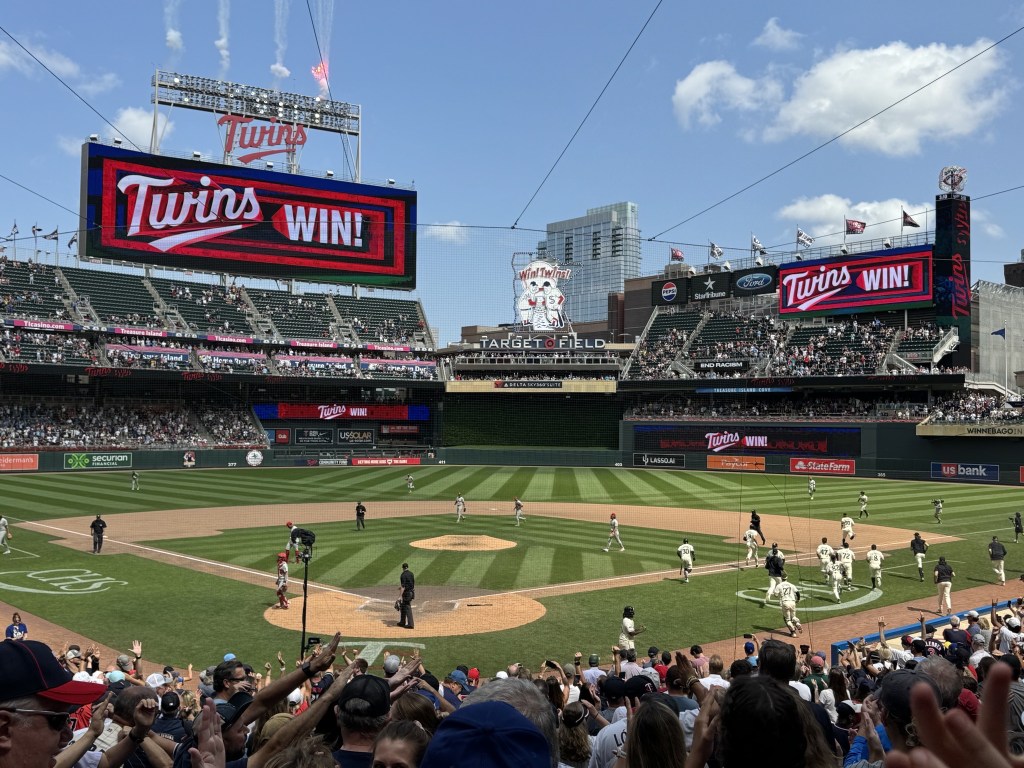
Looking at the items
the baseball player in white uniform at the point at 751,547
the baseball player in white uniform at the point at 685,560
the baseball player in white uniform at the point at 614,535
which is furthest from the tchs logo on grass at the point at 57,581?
the baseball player in white uniform at the point at 751,547

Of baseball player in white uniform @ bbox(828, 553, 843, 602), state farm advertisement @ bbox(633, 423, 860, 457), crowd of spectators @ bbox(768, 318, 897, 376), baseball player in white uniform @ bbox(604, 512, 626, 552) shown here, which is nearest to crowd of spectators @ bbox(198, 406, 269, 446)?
state farm advertisement @ bbox(633, 423, 860, 457)

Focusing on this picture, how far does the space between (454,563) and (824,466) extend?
127 feet

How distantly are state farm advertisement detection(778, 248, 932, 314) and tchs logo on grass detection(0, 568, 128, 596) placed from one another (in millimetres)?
57662

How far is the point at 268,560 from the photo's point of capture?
25906 mm

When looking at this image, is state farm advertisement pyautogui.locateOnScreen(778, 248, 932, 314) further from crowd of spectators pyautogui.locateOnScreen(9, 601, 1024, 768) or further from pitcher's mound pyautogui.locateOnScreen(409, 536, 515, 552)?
crowd of spectators pyautogui.locateOnScreen(9, 601, 1024, 768)

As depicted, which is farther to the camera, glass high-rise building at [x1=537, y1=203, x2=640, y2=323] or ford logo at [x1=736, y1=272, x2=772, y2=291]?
glass high-rise building at [x1=537, y1=203, x2=640, y2=323]

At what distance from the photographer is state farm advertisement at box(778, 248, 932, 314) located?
5994cm

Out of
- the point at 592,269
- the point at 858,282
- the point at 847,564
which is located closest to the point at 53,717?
the point at 847,564

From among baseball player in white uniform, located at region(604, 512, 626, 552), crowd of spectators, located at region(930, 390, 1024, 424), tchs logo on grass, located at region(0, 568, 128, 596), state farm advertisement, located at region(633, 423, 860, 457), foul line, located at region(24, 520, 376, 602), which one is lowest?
foul line, located at region(24, 520, 376, 602)

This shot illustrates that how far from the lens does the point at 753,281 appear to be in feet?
236

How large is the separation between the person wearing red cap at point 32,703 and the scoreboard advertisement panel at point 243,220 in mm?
65091

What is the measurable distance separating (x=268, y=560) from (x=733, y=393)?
48.3 m

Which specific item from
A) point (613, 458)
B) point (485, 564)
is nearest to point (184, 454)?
point (613, 458)

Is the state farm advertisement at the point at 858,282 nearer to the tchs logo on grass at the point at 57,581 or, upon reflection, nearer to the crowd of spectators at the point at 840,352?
the crowd of spectators at the point at 840,352
